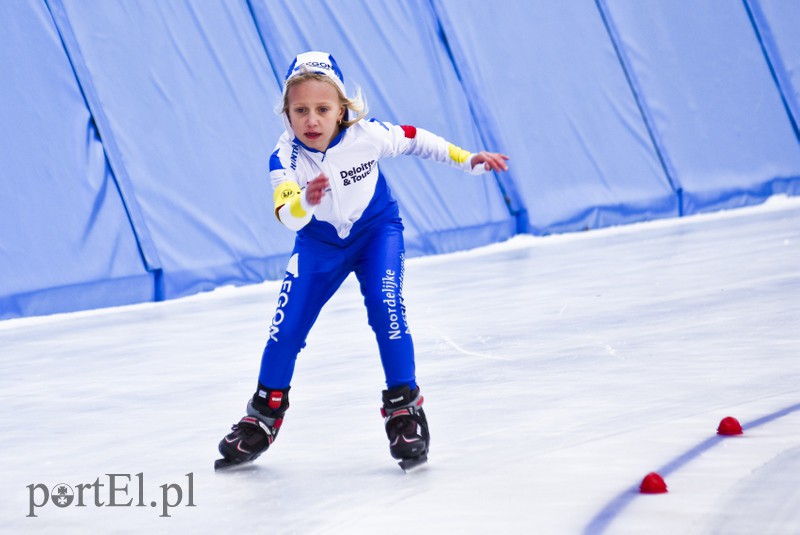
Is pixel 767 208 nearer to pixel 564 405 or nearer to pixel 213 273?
pixel 213 273

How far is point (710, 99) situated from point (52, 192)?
787cm

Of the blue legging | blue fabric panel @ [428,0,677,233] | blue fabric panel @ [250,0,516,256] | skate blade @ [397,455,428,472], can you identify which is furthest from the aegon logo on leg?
blue fabric panel @ [428,0,677,233]

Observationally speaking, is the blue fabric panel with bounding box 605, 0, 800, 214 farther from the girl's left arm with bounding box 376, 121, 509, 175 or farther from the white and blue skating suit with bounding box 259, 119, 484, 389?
the white and blue skating suit with bounding box 259, 119, 484, 389

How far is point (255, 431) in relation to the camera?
3221 millimetres

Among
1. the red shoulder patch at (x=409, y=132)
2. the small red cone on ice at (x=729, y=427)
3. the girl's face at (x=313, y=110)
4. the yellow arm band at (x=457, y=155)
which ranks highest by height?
the girl's face at (x=313, y=110)

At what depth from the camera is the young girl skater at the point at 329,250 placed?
10.5ft

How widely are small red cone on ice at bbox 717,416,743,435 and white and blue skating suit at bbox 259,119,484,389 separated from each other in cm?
82

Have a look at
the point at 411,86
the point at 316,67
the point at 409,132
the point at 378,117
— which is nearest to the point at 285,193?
the point at 316,67

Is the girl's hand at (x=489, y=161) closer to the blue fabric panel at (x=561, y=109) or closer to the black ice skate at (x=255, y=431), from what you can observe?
the black ice skate at (x=255, y=431)

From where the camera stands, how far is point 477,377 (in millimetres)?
4281

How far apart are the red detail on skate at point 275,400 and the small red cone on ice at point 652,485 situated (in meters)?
1.08

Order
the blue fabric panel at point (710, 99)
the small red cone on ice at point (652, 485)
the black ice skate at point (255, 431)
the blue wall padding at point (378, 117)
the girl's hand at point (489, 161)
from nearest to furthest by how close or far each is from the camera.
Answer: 1. the small red cone on ice at point (652, 485)
2. the black ice skate at point (255, 431)
3. the girl's hand at point (489, 161)
4. the blue wall padding at point (378, 117)
5. the blue fabric panel at point (710, 99)

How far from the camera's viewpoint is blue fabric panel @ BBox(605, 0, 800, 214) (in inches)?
493

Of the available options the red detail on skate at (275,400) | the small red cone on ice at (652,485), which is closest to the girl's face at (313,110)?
the red detail on skate at (275,400)
